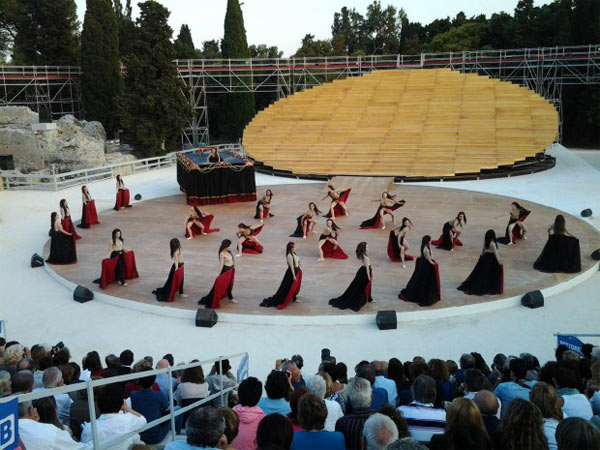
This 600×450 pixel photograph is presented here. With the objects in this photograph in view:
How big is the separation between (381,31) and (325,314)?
2979 inches

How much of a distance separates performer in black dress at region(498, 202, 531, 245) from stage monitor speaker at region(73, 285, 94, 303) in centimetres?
976

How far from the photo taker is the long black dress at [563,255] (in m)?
12.6

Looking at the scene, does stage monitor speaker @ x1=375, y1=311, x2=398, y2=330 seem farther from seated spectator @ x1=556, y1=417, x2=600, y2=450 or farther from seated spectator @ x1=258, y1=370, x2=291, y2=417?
seated spectator @ x1=556, y1=417, x2=600, y2=450

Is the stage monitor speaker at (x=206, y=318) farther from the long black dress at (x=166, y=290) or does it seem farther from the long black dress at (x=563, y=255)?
the long black dress at (x=563, y=255)

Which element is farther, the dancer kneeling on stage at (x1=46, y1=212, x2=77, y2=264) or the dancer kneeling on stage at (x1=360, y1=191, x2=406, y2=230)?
the dancer kneeling on stage at (x1=360, y1=191, x2=406, y2=230)

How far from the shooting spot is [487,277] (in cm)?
1143

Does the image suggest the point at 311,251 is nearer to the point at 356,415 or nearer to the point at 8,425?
the point at 356,415

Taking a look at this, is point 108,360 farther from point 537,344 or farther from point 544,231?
point 544,231

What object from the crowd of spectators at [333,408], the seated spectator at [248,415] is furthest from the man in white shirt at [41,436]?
the seated spectator at [248,415]

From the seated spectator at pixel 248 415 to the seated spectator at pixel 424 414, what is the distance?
116cm

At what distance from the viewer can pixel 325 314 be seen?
1062 cm

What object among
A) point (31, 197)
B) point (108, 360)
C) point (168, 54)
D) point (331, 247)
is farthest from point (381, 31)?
point (108, 360)

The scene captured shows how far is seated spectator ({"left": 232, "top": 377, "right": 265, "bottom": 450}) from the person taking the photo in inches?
180

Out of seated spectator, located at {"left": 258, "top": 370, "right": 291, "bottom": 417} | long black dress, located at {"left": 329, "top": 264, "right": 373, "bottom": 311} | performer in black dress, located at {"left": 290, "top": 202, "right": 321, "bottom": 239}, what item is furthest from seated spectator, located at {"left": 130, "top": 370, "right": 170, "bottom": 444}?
performer in black dress, located at {"left": 290, "top": 202, "right": 321, "bottom": 239}
